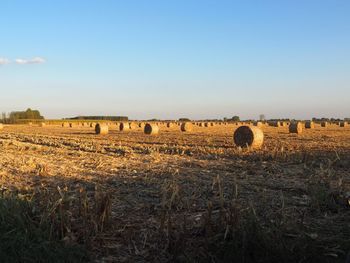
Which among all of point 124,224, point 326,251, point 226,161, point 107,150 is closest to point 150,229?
point 124,224

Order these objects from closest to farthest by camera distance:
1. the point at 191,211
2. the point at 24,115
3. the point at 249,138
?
the point at 191,211, the point at 249,138, the point at 24,115

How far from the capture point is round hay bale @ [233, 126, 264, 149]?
22.0 m

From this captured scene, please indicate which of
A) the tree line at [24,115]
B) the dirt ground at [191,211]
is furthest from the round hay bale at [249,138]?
the tree line at [24,115]

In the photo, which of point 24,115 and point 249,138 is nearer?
point 249,138

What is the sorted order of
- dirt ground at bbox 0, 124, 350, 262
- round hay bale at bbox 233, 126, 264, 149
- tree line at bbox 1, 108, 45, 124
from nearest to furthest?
dirt ground at bbox 0, 124, 350, 262 → round hay bale at bbox 233, 126, 264, 149 → tree line at bbox 1, 108, 45, 124

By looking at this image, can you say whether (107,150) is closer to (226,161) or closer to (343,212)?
(226,161)

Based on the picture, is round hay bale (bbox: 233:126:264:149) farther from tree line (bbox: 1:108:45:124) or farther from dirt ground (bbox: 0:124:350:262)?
tree line (bbox: 1:108:45:124)

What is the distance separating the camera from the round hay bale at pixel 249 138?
72.0 ft

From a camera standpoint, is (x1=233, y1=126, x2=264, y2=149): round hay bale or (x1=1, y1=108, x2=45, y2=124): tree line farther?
(x1=1, y1=108, x2=45, y2=124): tree line

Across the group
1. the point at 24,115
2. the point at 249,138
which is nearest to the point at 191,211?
the point at 249,138

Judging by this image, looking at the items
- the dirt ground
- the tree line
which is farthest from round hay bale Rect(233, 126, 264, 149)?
the tree line

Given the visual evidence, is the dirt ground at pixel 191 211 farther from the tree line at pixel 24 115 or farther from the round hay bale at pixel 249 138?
the tree line at pixel 24 115

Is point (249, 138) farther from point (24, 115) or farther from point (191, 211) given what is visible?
point (24, 115)

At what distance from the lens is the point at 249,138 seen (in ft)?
72.5
